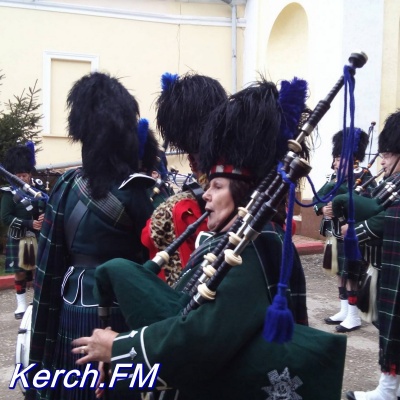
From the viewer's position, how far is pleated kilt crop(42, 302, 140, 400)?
2.36 meters

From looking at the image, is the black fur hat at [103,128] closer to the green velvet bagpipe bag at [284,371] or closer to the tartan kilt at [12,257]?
the green velvet bagpipe bag at [284,371]

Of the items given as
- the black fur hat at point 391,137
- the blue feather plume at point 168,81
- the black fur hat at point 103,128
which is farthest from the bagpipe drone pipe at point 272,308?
the black fur hat at point 391,137

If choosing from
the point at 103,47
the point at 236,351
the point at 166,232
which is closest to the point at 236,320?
the point at 236,351

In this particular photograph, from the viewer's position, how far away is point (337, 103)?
27.9 ft

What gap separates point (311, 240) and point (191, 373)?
831cm

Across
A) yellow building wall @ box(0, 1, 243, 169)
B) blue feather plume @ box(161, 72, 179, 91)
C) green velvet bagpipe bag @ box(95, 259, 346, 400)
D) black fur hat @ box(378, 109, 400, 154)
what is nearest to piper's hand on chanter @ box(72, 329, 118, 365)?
green velvet bagpipe bag @ box(95, 259, 346, 400)

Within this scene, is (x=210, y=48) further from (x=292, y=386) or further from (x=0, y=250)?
(x=292, y=386)

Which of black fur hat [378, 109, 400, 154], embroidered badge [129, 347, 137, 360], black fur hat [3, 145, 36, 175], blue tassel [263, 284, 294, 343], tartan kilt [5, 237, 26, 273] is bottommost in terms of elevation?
tartan kilt [5, 237, 26, 273]

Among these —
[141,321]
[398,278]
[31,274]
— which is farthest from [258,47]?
[141,321]

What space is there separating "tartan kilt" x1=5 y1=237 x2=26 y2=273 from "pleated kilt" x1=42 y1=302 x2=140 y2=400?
3788mm

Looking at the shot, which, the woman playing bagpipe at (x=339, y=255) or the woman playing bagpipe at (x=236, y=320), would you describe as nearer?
the woman playing bagpipe at (x=236, y=320)

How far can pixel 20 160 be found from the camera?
616 cm

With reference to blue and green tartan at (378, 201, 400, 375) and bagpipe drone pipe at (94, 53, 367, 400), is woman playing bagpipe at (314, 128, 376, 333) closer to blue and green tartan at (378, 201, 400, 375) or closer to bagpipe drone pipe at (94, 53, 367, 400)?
blue and green tartan at (378, 201, 400, 375)

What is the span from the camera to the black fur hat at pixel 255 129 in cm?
168
